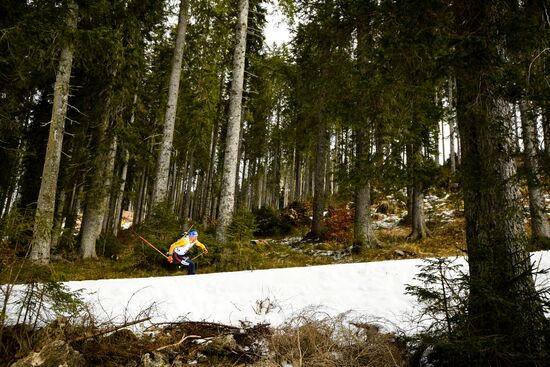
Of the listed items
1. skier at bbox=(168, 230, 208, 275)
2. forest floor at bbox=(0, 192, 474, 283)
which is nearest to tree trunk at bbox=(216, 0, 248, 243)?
forest floor at bbox=(0, 192, 474, 283)

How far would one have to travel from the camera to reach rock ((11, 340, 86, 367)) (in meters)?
2.75

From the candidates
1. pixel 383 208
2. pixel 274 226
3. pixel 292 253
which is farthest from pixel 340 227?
pixel 383 208

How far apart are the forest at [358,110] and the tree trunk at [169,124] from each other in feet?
0.16

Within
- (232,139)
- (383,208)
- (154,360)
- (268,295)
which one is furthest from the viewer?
(383,208)

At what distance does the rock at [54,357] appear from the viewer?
2.75 metres

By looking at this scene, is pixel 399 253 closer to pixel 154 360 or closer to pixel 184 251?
pixel 184 251

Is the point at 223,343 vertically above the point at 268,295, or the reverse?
the point at 268,295

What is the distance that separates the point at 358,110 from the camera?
5.34m

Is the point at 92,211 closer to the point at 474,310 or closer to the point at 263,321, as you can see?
the point at 263,321

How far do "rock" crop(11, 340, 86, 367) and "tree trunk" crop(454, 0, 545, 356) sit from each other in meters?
3.66

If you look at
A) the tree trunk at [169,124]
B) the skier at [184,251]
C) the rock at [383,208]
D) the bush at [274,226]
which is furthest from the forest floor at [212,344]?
the rock at [383,208]

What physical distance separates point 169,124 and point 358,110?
23.7 feet

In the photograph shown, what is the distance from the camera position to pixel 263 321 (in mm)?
4539

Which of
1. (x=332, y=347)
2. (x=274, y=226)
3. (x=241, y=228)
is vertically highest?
(x=274, y=226)
